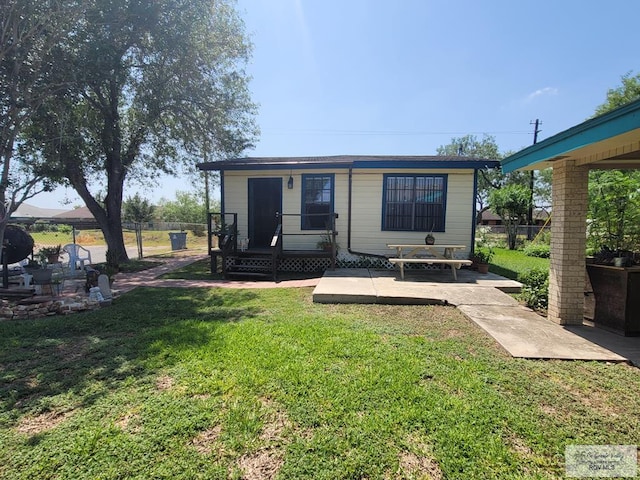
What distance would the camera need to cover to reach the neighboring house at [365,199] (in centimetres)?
831

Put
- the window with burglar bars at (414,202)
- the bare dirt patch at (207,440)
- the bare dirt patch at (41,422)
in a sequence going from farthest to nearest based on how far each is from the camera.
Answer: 1. the window with burglar bars at (414,202)
2. the bare dirt patch at (41,422)
3. the bare dirt patch at (207,440)

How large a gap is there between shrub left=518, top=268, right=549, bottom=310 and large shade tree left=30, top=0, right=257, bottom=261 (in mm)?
9562

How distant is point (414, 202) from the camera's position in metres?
8.52

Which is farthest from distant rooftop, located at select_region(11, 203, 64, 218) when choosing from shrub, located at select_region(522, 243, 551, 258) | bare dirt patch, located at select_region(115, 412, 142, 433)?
shrub, located at select_region(522, 243, 551, 258)

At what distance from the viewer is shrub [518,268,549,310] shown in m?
4.91

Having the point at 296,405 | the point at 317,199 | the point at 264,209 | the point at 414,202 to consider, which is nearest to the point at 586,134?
the point at 296,405

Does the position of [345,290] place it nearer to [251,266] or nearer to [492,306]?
[492,306]

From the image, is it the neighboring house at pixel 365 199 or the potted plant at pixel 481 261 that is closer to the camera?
the potted plant at pixel 481 261

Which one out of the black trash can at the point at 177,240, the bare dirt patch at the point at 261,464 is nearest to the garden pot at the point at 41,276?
the bare dirt patch at the point at 261,464

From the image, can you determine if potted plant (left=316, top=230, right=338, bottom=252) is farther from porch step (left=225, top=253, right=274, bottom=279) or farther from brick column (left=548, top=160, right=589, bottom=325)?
brick column (left=548, top=160, right=589, bottom=325)

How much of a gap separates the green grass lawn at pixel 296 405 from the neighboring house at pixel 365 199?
489 centimetres

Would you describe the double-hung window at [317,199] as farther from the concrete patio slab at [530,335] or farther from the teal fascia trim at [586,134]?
the teal fascia trim at [586,134]

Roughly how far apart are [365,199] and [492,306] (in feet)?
15.1

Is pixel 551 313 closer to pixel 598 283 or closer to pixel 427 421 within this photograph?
pixel 598 283
